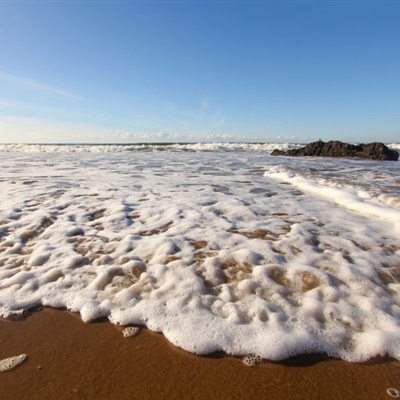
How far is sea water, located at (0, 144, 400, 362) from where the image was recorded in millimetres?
2066

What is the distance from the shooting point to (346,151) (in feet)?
60.2

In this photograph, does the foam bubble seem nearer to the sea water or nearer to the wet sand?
the wet sand

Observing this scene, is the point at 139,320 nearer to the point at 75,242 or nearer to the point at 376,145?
the point at 75,242

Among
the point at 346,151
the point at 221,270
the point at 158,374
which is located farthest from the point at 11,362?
the point at 346,151

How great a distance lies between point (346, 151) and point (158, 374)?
1921 cm

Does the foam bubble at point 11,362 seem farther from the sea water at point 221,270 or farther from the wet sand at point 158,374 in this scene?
the sea water at point 221,270

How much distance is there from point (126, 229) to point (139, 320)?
190 centimetres

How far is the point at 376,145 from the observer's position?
17.3 meters

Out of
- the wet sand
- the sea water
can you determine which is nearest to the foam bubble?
the wet sand

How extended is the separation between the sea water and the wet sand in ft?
0.36

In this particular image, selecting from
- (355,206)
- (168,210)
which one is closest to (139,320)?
Answer: (168,210)

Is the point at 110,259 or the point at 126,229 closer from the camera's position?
the point at 110,259

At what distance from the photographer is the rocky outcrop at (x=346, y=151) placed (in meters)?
16.8

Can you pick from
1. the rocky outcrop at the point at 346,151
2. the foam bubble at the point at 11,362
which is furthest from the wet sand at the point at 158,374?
the rocky outcrop at the point at 346,151
